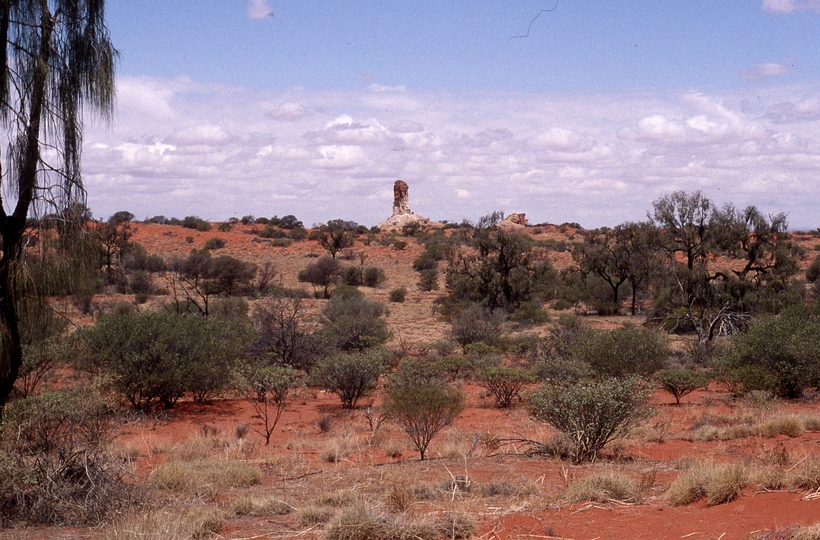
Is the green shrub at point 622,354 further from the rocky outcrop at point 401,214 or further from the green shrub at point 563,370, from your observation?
the rocky outcrop at point 401,214

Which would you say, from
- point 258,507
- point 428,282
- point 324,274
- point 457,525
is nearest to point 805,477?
point 457,525

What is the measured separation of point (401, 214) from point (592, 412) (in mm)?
72479

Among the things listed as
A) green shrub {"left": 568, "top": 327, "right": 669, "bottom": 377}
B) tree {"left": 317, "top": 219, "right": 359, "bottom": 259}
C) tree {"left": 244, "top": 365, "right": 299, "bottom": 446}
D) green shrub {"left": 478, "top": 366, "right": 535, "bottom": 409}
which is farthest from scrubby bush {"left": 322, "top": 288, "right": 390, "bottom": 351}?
tree {"left": 317, "top": 219, "right": 359, "bottom": 259}

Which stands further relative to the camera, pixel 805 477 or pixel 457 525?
pixel 805 477

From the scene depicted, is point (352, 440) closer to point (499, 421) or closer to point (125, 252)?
point (499, 421)

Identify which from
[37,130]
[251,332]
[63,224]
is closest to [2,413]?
[63,224]

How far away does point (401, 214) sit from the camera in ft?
270

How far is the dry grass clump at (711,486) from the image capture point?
23.4 ft

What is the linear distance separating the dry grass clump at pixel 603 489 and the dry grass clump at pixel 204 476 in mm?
4003

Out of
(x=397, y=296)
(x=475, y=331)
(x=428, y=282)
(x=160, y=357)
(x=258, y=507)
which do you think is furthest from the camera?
(x=428, y=282)

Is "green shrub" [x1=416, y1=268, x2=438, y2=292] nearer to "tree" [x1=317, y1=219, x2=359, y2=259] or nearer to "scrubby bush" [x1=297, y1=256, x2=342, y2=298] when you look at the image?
"scrubby bush" [x1=297, y1=256, x2=342, y2=298]

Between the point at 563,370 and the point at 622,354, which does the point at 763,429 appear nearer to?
the point at 563,370

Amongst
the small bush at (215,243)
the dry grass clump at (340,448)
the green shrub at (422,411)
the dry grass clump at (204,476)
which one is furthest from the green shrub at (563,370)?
the small bush at (215,243)

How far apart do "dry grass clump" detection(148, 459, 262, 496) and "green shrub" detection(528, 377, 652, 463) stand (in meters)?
4.34
